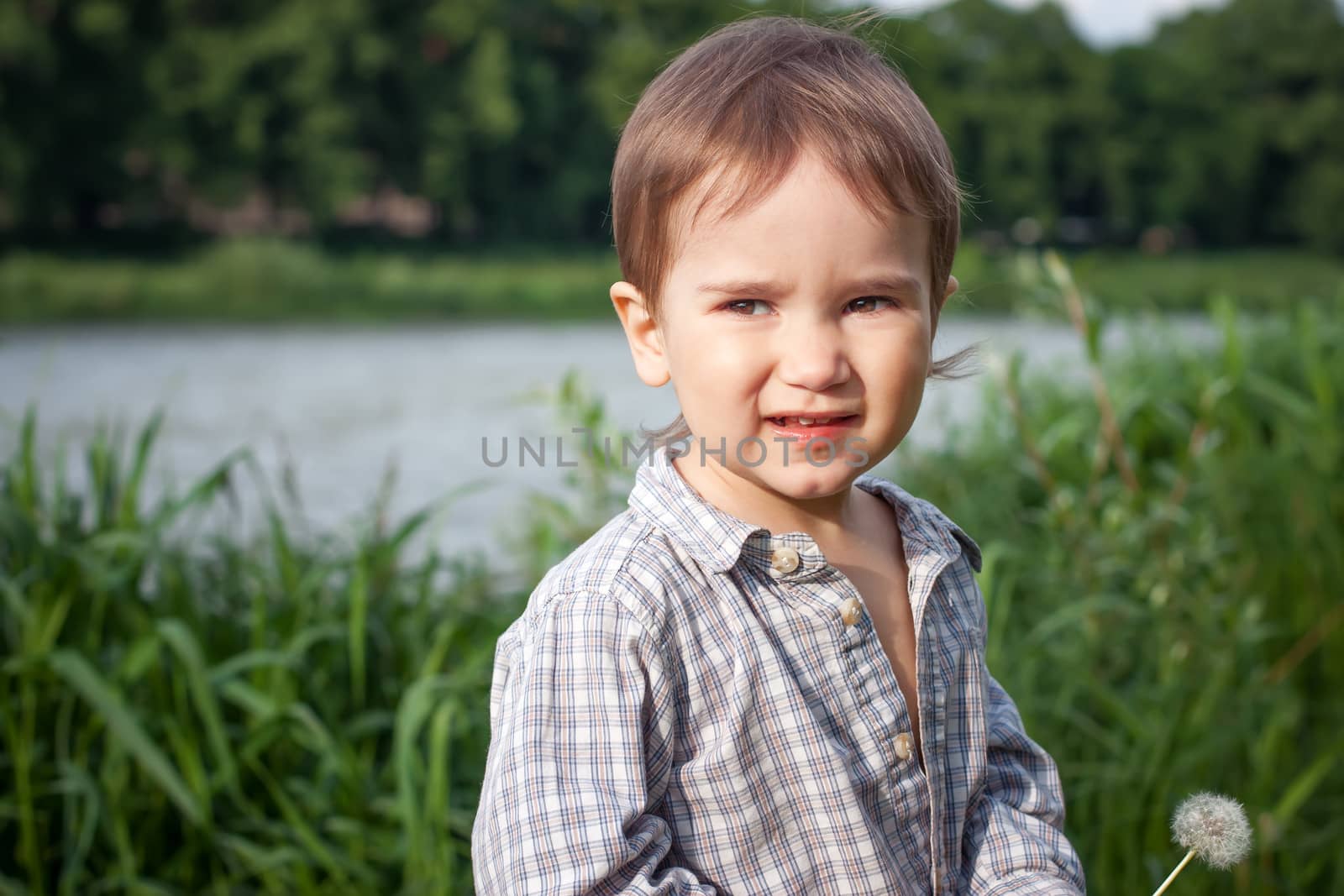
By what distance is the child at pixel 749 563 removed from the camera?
70 centimetres

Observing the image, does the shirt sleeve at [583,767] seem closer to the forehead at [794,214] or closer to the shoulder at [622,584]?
the shoulder at [622,584]

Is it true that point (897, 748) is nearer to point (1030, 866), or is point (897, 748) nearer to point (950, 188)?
point (1030, 866)

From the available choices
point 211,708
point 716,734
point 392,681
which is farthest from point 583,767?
point 392,681

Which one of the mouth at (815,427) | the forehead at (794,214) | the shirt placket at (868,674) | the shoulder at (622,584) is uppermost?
the forehead at (794,214)

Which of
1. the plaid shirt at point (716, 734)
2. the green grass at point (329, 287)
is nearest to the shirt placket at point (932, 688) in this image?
the plaid shirt at point (716, 734)

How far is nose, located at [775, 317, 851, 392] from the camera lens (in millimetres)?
730

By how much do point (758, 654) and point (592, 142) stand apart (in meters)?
5.03

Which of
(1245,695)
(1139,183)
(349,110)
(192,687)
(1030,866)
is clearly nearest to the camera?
(1030,866)

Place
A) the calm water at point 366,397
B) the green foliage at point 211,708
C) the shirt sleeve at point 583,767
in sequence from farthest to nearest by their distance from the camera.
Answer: the calm water at point 366,397 < the green foliage at point 211,708 < the shirt sleeve at point 583,767

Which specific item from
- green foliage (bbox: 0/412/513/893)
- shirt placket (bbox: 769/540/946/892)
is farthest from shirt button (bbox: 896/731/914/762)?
green foliage (bbox: 0/412/513/893)

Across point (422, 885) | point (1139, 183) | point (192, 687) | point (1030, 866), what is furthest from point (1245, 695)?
point (1139, 183)

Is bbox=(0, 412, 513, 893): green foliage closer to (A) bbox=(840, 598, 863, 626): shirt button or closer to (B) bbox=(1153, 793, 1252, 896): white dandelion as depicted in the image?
(A) bbox=(840, 598, 863, 626): shirt button

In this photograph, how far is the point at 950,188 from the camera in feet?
2.68

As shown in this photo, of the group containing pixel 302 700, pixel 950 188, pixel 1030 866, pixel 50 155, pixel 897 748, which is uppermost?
pixel 50 155
